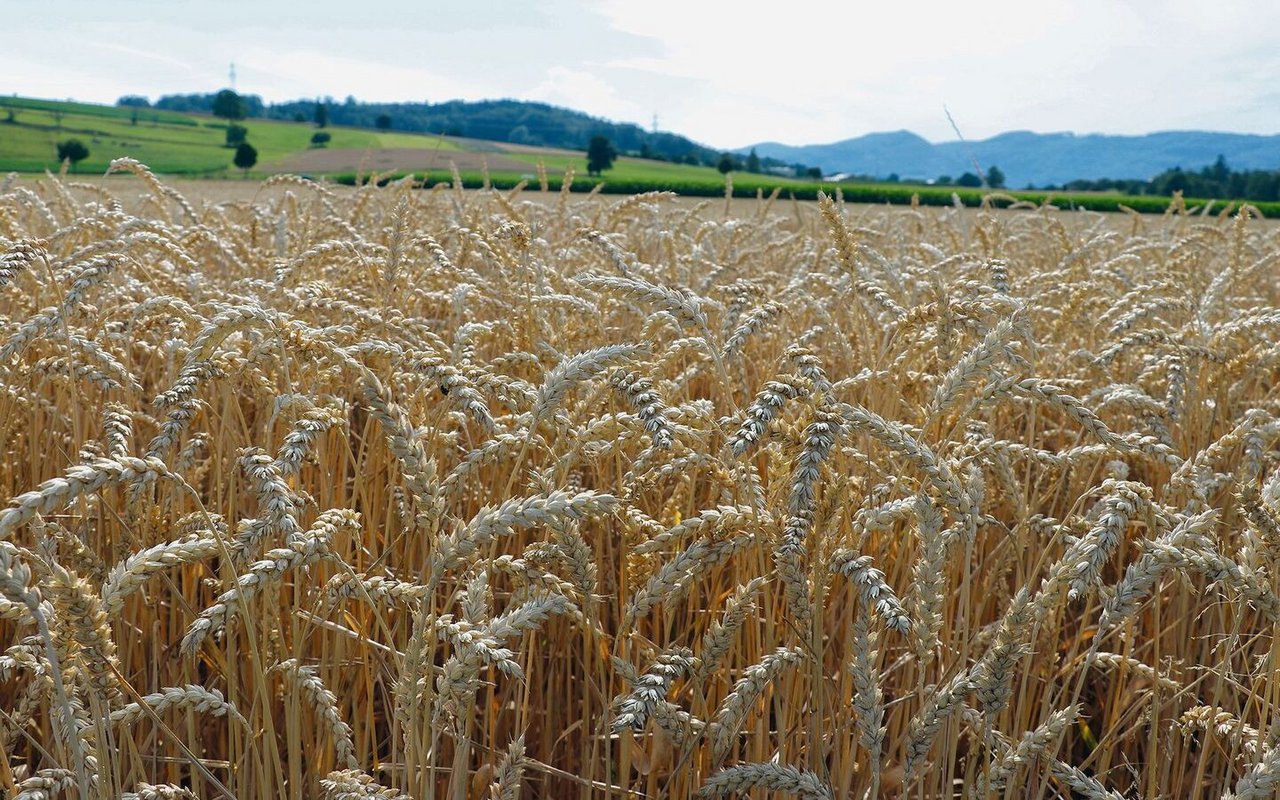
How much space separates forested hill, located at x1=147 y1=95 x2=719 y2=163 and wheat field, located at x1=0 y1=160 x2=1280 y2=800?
78.3 metres

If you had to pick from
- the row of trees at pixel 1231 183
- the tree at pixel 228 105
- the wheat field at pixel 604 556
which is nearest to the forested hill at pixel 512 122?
the tree at pixel 228 105

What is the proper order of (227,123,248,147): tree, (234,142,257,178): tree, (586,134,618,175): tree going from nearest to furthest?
(234,142,257,178): tree
(586,134,618,175): tree
(227,123,248,147): tree

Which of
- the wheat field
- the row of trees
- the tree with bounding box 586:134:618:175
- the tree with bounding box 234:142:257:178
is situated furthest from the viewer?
the tree with bounding box 586:134:618:175

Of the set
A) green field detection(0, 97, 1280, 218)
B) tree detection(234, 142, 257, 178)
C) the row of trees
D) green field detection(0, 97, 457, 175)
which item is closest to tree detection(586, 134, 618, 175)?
green field detection(0, 97, 1280, 218)

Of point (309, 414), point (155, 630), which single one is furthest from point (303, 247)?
point (309, 414)

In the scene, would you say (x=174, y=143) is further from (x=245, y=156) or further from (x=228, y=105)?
(x=228, y=105)

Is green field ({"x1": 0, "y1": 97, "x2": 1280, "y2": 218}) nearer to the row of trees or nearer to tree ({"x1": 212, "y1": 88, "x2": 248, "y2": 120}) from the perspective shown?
tree ({"x1": 212, "y1": 88, "x2": 248, "y2": 120})

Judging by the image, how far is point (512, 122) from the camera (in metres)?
160

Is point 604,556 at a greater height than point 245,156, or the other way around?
point 245,156

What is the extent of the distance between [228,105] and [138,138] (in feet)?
98.4

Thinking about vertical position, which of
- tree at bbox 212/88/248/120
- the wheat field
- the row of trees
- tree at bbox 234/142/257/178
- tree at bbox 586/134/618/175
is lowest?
the wheat field

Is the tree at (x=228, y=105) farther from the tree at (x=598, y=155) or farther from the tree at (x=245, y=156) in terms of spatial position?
the tree at (x=598, y=155)

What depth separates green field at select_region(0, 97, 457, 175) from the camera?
65.6 metres

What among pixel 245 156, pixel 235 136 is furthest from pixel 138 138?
pixel 245 156
